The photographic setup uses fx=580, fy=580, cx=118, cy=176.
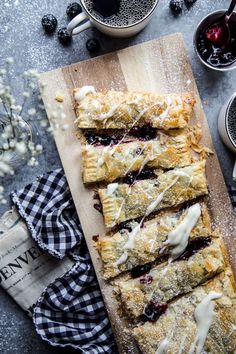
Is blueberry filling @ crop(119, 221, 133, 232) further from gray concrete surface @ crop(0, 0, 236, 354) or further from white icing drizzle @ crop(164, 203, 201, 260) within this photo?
gray concrete surface @ crop(0, 0, 236, 354)

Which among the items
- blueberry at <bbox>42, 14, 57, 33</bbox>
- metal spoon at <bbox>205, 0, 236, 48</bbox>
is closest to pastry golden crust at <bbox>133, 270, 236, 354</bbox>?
metal spoon at <bbox>205, 0, 236, 48</bbox>

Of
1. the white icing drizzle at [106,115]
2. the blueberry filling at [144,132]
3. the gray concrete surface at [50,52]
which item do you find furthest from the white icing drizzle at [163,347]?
the white icing drizzle at [106,115]

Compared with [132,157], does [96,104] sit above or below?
above

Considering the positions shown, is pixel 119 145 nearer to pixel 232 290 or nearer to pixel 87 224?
pixel 87 224

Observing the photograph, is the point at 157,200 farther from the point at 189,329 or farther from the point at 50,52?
the point at 50,52

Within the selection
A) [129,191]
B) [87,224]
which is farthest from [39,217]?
[129,191]

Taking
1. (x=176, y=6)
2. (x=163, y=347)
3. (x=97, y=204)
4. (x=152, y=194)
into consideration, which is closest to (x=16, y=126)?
(x=97, y=204)

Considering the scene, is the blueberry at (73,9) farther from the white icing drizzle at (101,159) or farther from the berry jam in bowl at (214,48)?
the white icing drizzle at (101,159)
